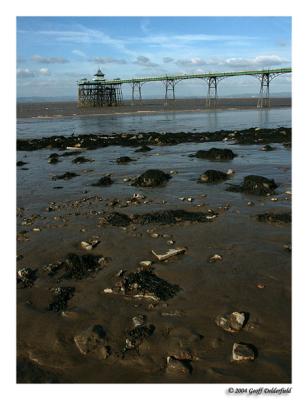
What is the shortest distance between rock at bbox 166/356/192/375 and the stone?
33.2 inches

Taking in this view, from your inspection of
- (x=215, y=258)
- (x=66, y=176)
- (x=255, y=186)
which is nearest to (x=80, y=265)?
(x=215, y=258)

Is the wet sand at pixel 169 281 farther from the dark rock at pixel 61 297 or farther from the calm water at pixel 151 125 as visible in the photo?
the calm water at pixel 151 125

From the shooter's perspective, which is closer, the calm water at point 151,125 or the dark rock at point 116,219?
the dark rock at point 116,219

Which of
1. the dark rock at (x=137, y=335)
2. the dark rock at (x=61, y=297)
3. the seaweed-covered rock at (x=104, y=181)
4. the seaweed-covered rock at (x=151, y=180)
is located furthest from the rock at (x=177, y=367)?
the seaweed-covered rock at (x=104, y=181)

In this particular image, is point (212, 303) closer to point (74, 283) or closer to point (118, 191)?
point (74, 283)

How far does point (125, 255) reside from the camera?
663cm

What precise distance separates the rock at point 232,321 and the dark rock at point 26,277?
2909mm

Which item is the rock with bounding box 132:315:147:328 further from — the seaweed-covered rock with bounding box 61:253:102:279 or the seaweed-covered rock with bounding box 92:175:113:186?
the seaweed-covered rock with bounding box 92:175:113:186

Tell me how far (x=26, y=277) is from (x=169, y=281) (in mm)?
2232

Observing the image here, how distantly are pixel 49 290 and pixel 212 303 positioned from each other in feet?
7.81

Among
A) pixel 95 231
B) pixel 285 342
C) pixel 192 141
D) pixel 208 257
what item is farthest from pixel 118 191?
pixel 192 141

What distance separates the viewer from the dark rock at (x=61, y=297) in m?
5.22

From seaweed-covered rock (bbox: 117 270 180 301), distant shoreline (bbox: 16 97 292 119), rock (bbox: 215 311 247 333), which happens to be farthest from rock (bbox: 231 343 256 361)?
distant shoreline (bbox: 16 97 292 119)

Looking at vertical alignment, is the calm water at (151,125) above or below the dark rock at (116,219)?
above
